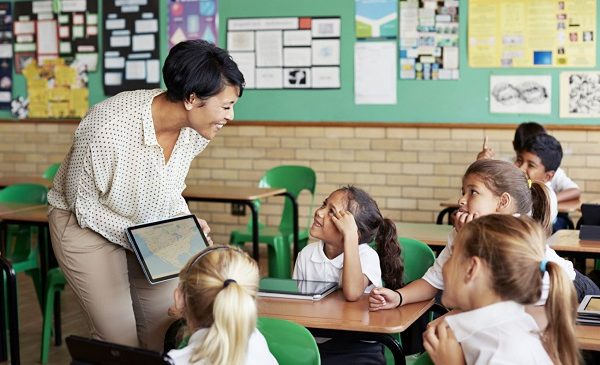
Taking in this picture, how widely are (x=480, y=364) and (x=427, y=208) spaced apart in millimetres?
→ 4900

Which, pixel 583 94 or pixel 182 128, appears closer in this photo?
pixel 182 128

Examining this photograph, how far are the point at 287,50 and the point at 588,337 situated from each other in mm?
5041

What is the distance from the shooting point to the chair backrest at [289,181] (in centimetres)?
643

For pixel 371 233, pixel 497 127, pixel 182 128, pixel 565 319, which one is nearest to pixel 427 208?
pixel 497 127

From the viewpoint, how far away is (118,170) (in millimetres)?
2998

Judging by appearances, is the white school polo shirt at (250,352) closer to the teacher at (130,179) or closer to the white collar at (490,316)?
the white collar at (490,316)

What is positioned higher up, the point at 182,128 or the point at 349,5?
the point at 349,5

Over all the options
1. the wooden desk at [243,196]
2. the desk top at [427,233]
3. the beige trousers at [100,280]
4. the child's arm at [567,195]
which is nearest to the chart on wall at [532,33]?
the child's arm at [567,195]

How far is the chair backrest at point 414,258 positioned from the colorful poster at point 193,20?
165 inches

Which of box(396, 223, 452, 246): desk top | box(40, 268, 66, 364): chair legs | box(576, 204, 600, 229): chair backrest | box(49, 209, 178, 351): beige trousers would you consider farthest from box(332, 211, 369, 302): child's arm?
box(40, 268, 66, 364): chair legs

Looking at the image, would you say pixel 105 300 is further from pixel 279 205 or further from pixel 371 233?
pixel 279 205

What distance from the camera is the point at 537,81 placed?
6621 millimetres

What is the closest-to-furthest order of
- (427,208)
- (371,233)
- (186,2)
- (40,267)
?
1. (371,233)
2. (40,267)
3. (427,208)
4. (186,2)

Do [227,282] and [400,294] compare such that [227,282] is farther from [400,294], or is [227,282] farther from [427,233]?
[427,233]
